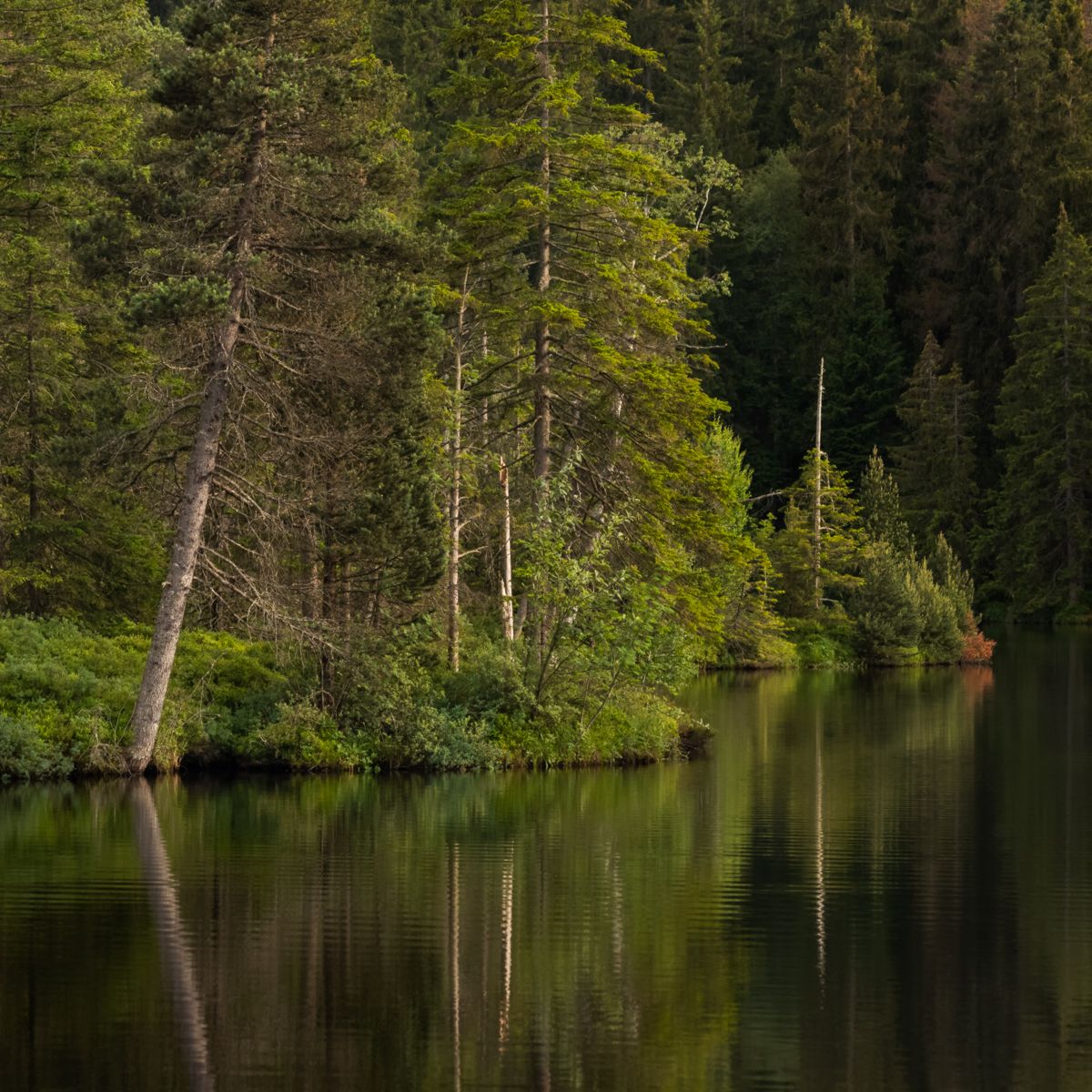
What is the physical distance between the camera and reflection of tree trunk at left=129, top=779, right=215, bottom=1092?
13062 millimetres

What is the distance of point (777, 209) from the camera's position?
10450 cm

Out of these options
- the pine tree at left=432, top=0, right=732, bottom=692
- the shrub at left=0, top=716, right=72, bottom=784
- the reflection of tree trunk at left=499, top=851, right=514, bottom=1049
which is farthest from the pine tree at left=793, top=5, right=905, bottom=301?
the reflection of tree trunk at left=499, top=851, right=514, bottom=1049

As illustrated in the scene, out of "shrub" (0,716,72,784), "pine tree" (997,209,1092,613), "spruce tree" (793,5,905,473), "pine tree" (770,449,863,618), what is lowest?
"shrub" (0,716,72,784)

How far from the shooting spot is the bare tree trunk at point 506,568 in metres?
34.5

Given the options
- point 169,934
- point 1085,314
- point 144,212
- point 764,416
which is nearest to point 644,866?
point 169,934

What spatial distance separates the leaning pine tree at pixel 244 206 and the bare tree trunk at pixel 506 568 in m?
5.39

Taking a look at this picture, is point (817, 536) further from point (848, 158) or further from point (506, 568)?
point (848, 158)

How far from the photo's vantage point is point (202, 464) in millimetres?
29516

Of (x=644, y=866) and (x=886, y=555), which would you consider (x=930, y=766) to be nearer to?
(x=644, y=866)

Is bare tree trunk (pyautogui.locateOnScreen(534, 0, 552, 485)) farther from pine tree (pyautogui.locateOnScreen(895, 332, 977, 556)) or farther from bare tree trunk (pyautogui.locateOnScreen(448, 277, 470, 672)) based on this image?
pine tree (pyautogui.locateOnScreen(895, 332, 977, 556))

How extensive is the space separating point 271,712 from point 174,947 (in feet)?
46.1

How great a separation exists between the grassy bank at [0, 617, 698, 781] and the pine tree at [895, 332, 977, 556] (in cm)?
6120

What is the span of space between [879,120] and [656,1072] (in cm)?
9362

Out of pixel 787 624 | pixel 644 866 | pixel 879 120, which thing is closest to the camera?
pixel 644 866
